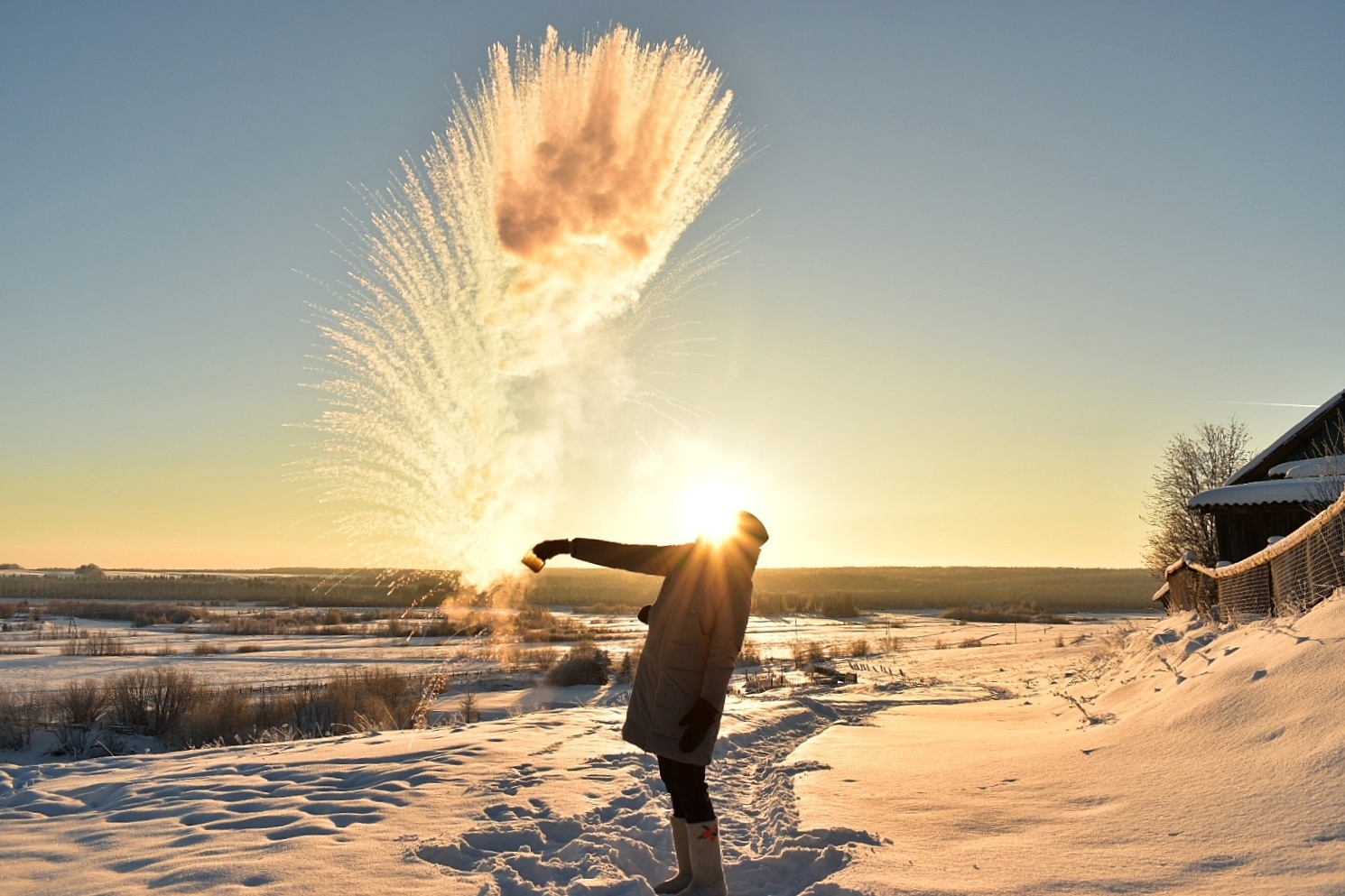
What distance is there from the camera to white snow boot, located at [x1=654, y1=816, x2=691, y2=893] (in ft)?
14.1

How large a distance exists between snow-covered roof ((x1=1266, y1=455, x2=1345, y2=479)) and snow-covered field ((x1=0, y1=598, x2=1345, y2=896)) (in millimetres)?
3807

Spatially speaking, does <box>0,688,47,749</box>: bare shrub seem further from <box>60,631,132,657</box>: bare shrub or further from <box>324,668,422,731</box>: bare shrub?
<box>60,631,132,657</box>: bare shrub

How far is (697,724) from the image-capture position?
160 inches

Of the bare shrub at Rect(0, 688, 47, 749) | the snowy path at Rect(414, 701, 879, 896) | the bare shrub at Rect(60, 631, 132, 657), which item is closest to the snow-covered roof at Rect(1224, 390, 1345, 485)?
the snowy path at Rect(414, 701, 879, 896)

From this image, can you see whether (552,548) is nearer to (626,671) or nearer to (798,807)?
(798,807)

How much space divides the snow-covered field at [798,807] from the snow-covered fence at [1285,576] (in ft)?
2.49

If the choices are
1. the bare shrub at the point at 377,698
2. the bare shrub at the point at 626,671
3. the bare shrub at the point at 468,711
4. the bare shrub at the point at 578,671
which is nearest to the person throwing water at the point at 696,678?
the bare shrub at the point at 377,698

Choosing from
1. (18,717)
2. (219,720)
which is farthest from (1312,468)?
(18,717)

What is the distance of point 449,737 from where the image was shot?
29.6ft

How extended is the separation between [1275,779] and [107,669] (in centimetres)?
2956

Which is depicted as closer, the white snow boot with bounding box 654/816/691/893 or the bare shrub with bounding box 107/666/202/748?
the white snow boot with bounding box 654/816/691/893

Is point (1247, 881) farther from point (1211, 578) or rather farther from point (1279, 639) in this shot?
point (1211, 578)

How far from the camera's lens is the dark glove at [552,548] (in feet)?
15.4

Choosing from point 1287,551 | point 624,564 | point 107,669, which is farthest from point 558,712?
point 107,669
